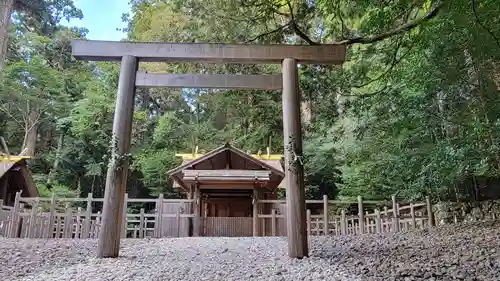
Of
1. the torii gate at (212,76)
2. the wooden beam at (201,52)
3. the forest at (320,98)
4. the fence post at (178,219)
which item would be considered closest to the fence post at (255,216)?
the fence post at (178,219)

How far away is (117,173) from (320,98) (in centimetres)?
527

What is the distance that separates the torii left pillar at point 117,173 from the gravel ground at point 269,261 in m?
0.31

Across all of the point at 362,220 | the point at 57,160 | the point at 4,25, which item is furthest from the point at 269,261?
the point at 57,160

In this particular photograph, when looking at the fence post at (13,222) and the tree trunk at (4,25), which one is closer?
the tree trunk at (4,25)

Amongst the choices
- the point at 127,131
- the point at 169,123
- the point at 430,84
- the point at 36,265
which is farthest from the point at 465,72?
the point at 169,123

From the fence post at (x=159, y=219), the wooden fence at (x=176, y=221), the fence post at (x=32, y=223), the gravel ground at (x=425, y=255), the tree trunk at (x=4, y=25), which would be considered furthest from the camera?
the fence post at (x=159, y=219)

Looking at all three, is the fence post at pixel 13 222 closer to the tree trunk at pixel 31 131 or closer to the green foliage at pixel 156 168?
the green foliage at pixel 156 168

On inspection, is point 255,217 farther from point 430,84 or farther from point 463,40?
point 463,40

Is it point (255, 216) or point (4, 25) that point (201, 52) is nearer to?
point (4, 25)

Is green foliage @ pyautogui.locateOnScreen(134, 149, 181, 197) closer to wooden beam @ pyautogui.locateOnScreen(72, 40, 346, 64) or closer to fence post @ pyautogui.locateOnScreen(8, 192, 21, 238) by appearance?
fence post @ pyautogui.locateOnScreen(8, 192, 21, 238)

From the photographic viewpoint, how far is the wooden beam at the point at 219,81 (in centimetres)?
666

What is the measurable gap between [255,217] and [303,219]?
6.41 meters

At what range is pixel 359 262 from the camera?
5.40 meters

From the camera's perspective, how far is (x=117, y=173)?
234 inches
